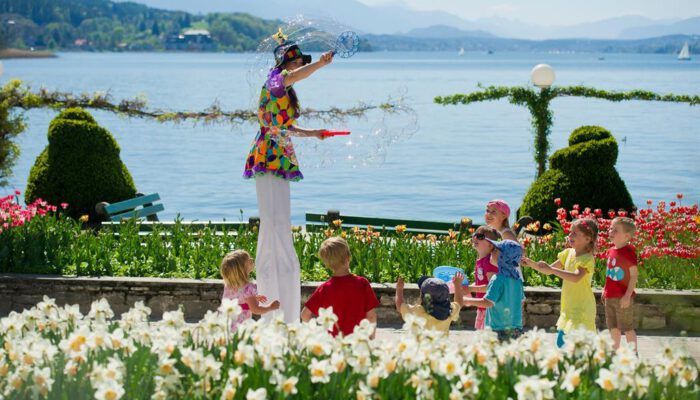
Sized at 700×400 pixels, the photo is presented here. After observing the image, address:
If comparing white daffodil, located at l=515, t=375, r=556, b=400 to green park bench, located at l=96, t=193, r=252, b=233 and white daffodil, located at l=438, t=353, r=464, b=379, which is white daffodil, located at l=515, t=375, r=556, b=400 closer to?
white daffodil, located at l=438, t=353, r=464, b=379

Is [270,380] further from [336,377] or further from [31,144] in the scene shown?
[31,144]

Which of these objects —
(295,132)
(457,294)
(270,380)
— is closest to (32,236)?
(295,132)

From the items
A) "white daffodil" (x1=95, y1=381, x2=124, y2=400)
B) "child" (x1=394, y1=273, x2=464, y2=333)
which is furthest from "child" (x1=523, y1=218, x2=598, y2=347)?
"white daffodil" (x1=95, y1=381, x2=124, y2=400)

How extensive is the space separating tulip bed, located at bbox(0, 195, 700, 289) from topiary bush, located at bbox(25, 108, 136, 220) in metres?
3.02

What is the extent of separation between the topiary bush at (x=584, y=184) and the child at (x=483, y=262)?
18.6ft

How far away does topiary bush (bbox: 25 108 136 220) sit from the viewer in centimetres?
1345

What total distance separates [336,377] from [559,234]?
19.4ft

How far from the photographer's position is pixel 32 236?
966 centimetres

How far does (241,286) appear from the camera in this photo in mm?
6605

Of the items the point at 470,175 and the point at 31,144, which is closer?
the point at 470,175

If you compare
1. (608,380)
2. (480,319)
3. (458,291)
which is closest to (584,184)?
(480,319)

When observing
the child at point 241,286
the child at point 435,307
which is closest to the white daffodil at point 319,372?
the child at point 435,307

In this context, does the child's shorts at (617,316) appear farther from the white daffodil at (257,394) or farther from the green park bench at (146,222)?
the green park bench at (146,222)

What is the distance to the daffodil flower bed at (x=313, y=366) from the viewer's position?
14.8 ft
